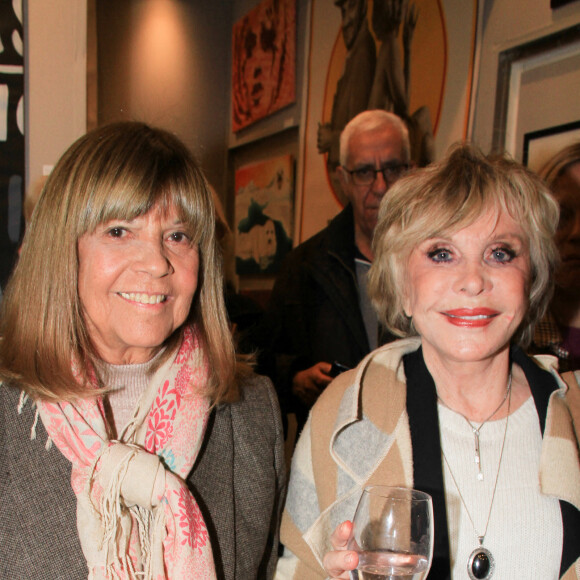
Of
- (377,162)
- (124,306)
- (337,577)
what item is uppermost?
(377,162)

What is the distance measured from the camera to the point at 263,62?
4.30 meters

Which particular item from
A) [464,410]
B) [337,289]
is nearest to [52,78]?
[337,289]

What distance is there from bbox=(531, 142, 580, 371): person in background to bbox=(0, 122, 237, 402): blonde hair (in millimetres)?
1325

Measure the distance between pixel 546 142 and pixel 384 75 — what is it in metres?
1.23

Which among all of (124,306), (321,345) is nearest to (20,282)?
(124,306)

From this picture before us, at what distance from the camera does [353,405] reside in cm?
155

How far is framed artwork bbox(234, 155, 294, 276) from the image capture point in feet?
13.9

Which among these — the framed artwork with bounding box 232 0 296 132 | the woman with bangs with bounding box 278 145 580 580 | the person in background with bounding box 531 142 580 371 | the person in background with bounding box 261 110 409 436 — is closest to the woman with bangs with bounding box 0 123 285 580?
the woman with bangs with bounding box 278 145 580 580

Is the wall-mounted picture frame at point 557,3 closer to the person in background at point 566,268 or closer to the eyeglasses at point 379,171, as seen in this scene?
the person in background at point 566,268

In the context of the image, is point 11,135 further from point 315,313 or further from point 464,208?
point 464,208

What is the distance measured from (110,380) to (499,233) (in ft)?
3.39

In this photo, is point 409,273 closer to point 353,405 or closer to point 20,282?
point 353,405

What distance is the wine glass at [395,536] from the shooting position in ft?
3.30

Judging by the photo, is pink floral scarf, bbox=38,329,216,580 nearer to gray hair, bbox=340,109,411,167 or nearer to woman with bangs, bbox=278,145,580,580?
woman with bangs, bbox=278,145,580,580
